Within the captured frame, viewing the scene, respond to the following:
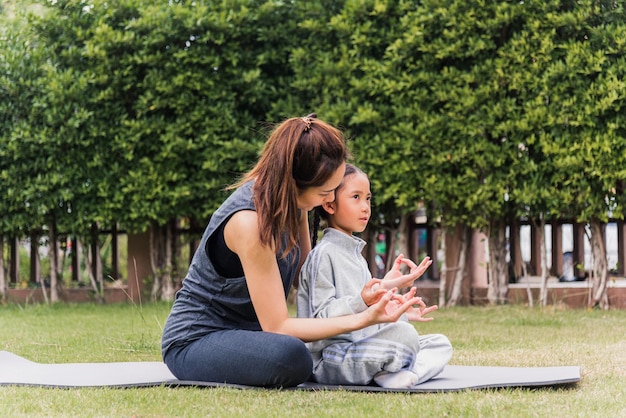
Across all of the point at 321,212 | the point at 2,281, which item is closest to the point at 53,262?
the point at 2,281

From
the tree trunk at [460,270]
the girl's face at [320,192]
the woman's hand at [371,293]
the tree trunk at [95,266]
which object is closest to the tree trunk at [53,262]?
the tree trunk at [95,266]

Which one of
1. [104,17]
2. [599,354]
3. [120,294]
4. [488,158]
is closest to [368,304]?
[599,354]

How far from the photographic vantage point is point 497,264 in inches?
358

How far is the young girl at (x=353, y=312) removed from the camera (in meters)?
3.88

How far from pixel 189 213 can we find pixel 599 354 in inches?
215

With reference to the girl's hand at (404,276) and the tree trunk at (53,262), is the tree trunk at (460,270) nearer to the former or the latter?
the tree trunk at (53,262)

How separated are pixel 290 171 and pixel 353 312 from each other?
2.17ft

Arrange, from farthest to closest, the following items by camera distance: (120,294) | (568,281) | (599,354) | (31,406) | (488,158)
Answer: (120,294) → (568,281) → (488,158) → (599,354) → (31,406)

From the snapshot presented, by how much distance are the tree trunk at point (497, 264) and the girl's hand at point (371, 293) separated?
18.1ft

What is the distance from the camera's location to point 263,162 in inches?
147

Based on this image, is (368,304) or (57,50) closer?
(368,304)

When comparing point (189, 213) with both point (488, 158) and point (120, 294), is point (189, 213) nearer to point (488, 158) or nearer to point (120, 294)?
point (120, 294)

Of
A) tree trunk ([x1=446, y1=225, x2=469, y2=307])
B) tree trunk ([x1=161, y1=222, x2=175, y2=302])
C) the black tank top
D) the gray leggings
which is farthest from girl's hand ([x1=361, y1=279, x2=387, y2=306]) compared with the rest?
tree trunk ([x1=161, y1=222, x2=175, y2=302])

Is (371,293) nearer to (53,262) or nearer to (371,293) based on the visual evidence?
(371,293)
